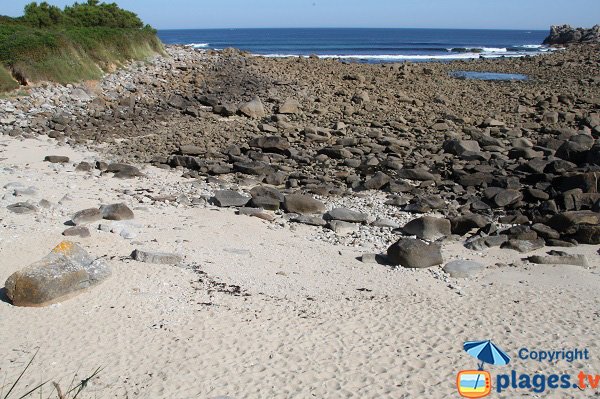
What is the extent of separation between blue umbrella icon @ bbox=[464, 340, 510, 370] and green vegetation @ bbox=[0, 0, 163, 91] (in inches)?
765

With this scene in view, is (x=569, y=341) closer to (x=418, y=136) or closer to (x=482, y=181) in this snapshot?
(x=482, y=181)

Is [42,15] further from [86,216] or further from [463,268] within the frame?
[463,268]

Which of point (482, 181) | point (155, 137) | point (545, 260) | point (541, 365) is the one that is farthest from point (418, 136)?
point (541, 365)

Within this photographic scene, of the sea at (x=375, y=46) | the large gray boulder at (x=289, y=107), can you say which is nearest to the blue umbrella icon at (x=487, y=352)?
the large gray boulder at (x=289, y=107)

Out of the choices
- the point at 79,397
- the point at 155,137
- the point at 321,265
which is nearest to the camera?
the point at 79,397

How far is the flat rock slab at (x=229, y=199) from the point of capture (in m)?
13.7

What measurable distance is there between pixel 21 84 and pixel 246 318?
1777cm

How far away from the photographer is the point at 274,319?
866cm

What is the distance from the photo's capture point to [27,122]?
65.0 feet

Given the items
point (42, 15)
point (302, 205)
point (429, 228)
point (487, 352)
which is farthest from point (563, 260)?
point (42, 15)

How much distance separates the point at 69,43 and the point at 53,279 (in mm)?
19275

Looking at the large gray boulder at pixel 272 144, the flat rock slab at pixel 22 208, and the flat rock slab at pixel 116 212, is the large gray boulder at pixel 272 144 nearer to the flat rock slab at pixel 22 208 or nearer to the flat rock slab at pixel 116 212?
the flat rock slab at pixel 116 212

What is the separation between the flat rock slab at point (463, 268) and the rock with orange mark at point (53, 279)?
5.58m

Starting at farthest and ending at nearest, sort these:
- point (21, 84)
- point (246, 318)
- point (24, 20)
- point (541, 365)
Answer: point (24, 20)
point (21, 84)
point (246, 318)
point (541, 365)
